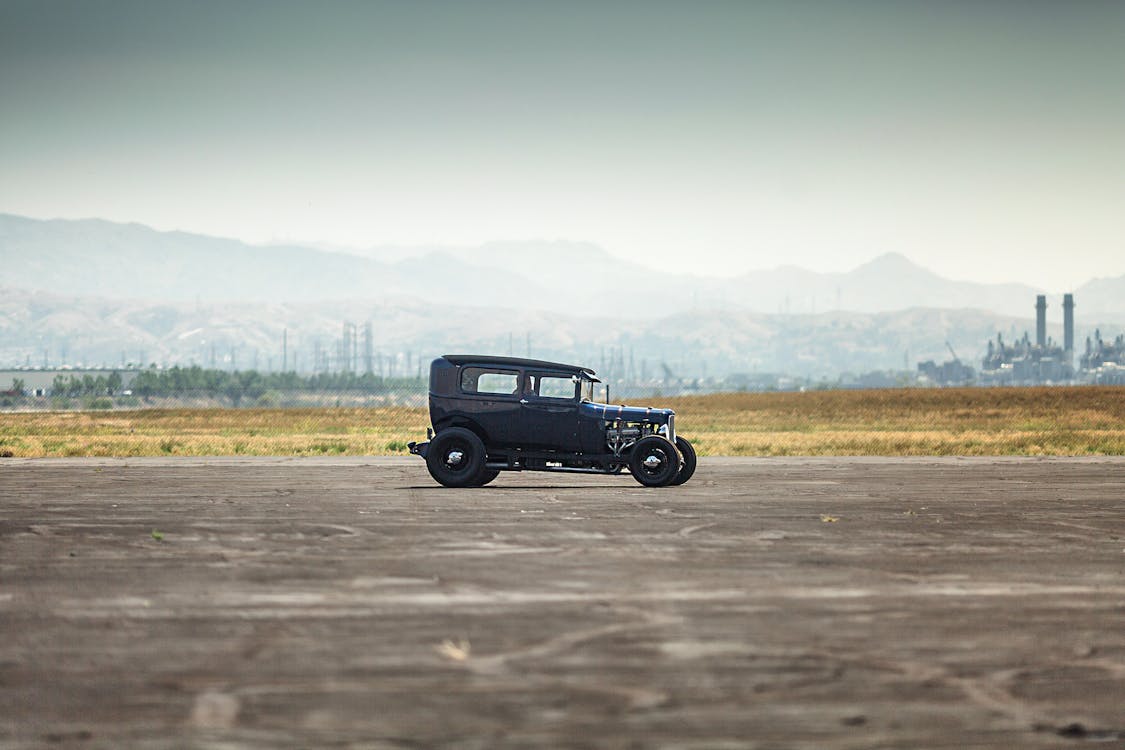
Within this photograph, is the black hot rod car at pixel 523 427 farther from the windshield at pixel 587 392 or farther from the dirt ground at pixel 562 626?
the dirt ground at pixel 562 626

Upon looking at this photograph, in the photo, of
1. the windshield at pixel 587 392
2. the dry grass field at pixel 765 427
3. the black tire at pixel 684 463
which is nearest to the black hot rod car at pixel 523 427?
the windshield at pixel 587 392

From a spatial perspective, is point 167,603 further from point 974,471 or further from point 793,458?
point 793,458

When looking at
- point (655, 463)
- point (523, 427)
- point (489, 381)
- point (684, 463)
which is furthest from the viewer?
point (684, 463)

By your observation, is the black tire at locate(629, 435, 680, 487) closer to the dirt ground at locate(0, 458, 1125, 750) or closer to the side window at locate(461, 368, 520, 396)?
the side window at locate(461, 368, 520, 396)

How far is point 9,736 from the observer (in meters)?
6.88

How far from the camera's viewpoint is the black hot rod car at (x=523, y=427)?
2383 centimetres

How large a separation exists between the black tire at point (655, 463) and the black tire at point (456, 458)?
2.68m

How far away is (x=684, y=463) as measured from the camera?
24.7 meters

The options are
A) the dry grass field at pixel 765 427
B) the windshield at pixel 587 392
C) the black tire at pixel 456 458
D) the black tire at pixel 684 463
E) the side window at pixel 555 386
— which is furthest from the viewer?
the dry grass field at pixel 765 427

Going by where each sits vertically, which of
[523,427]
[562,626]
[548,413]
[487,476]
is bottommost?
[562,626]

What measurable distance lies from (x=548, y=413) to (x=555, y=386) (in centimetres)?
51

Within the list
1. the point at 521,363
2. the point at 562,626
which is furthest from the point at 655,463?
the point at 562,626

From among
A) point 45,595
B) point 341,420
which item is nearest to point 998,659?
point 45,595

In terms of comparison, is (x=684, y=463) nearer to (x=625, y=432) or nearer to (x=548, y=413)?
(x=625, y=432)
